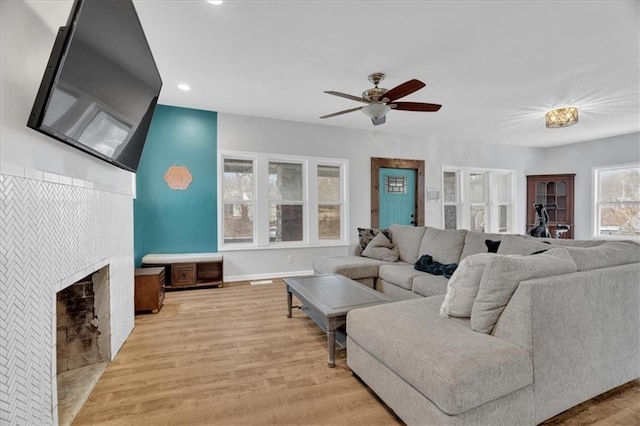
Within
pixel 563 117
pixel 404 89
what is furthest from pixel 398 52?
pixel 563 117

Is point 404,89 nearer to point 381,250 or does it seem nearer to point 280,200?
point 381,250

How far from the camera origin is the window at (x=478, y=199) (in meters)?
6.48

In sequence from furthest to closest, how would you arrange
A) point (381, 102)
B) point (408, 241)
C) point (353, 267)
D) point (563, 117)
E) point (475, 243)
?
point (563, 117), point (408, 241), point (353, 267), point (475, 243), point (381, 102)

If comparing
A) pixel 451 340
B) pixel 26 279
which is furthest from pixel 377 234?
pixel 26 279

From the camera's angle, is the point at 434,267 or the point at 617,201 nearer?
the point at 434,267

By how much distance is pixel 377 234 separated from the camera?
13.8 feet

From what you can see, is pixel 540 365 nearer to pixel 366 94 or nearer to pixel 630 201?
pixel 366 94

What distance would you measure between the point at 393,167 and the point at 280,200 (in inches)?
95.0

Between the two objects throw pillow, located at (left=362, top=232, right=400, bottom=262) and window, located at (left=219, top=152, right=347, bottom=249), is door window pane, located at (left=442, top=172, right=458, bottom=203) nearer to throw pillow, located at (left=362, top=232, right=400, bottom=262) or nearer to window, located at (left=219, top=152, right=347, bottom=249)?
window, located at (left=219, top=152, right=347, bottom=249)

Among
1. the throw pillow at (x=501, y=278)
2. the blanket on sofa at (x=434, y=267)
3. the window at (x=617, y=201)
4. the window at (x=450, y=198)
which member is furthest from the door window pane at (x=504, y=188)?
the throw pillow at (x=501, y=278)

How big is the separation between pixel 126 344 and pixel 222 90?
119 inches

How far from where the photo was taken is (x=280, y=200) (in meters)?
5.06

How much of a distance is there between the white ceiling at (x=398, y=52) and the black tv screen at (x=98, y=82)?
0.96 ft

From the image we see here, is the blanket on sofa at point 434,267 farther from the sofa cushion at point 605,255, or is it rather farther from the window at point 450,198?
the window at point 450,198
